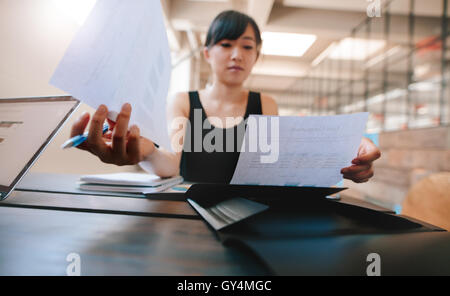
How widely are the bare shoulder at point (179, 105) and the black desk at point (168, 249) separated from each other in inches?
34.7

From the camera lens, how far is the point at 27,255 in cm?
22

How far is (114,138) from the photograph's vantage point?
0.47m

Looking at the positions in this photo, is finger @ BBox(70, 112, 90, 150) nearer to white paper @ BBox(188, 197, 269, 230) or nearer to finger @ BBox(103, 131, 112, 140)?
finger @ BBox(103, 131, 112, 140)

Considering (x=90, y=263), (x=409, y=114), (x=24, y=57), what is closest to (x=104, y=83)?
(x=90, y=263)

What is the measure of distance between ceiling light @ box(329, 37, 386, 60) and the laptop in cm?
542

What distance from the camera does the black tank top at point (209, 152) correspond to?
3.84 feet

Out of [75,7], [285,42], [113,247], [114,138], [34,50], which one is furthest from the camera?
[285,42]

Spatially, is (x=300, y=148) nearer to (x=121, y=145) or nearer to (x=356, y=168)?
(x=356, y=168)

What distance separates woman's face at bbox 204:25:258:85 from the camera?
1.10 meters

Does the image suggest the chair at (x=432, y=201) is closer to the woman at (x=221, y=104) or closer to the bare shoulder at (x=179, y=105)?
the woman at (x=221, y=104)

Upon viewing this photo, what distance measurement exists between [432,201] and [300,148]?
510mm

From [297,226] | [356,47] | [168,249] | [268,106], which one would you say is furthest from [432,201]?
[356,47]

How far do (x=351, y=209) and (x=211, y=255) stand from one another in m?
0.27
